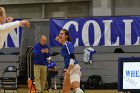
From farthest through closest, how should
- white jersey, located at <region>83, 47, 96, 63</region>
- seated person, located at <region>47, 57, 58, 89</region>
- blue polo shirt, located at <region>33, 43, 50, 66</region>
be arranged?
white jersey, located at <region>83, 47, 96, 63</region>
seated person, located at <region>47, 57, 58, 89</region>
blue polo shirt, located at <region>33, 43, 50, 66</region>

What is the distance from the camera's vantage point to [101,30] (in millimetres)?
15062

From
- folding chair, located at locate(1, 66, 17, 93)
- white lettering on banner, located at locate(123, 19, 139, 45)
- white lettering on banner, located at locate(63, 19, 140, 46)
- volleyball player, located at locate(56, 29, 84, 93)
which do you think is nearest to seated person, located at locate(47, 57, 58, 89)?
folding chair, located at locate(1, 66, 17, 93)

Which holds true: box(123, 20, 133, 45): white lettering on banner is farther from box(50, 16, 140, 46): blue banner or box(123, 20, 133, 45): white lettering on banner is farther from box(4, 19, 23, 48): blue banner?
box(4, 19, 23, 48): blue banner

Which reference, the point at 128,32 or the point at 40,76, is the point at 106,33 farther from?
the point at 40,76

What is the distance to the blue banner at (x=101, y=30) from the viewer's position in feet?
48.7

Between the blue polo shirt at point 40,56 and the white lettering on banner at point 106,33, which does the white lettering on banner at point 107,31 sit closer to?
the white lettering on banner at point 106,33

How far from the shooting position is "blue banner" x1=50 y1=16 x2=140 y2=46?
14.8 meters

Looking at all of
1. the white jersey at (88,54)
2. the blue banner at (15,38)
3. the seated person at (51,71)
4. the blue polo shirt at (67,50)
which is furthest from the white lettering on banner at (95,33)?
the blue polo shirt at (67,50)

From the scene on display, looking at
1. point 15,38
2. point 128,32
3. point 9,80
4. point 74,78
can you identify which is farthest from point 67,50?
point 15,38

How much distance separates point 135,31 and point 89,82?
9.52 ft

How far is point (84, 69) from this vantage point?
15352 mm

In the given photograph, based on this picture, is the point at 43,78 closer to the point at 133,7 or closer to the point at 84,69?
the point at 84,69

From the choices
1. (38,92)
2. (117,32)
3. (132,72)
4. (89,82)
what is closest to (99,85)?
(89,82)

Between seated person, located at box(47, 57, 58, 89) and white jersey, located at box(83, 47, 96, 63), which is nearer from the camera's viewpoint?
seated person, located at box(47, 57, 58, 89)
